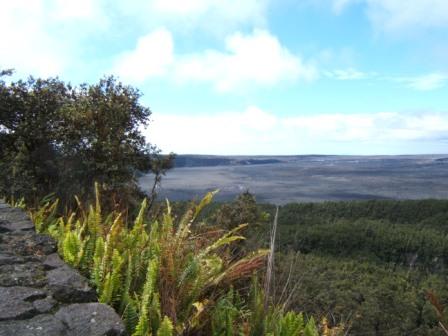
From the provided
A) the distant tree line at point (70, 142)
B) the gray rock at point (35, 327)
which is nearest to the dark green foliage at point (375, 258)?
the gray rock at point (35, 327)

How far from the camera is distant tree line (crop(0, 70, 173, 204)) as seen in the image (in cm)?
1185

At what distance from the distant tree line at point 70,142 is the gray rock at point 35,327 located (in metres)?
8.14

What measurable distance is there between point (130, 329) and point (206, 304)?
1.86 feet

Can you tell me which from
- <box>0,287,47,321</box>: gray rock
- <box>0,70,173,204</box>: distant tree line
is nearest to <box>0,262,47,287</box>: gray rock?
<box>0,287,47,321</box>: gray rock

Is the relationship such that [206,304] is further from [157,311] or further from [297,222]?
[297,222]

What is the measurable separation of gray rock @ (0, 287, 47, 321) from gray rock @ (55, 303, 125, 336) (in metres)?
0.20

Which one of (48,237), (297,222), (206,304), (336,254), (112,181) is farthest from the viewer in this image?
(297,222)

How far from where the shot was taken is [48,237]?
4648mm

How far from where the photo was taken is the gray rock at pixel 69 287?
10.8ft

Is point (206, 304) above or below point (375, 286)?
above

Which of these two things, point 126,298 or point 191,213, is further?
point 191,213

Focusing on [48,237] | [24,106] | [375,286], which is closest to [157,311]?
[48,237]

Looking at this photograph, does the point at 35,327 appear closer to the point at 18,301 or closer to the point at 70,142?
the point at 18,301

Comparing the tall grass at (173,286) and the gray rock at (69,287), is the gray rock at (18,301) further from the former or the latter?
the tall grass at (173,286)
